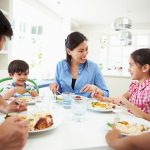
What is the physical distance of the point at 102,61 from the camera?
30.2 ft

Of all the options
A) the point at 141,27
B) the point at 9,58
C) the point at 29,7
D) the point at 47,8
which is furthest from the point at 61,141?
the point at 141,27

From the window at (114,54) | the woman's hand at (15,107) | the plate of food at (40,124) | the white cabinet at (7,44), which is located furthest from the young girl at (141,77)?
the window at (114,54)

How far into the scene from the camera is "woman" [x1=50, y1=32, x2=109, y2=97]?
6.83ft

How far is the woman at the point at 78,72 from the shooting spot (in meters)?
2.08

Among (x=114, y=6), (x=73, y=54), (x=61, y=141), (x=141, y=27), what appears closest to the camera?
(x=61, y=141)

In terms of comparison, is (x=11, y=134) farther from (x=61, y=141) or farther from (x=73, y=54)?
(x=73, y=54)

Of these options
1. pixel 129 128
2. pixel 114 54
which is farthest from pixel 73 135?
pixel 114 54

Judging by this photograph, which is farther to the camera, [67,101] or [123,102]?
[67,101]

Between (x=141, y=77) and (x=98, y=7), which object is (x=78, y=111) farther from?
(x=98, y=7)

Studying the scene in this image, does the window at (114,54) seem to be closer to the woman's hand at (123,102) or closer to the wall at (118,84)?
the wall at (118,84)

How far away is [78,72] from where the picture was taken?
86.0 inches

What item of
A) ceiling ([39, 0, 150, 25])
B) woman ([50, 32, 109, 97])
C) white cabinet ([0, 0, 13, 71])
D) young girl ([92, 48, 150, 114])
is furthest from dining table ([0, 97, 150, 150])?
ceiling ([39, 0, 150, 25])

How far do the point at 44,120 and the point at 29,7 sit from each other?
4.10 meters

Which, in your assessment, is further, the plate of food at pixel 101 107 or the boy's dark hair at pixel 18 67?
the boy's dark hair at pixel 18 67
